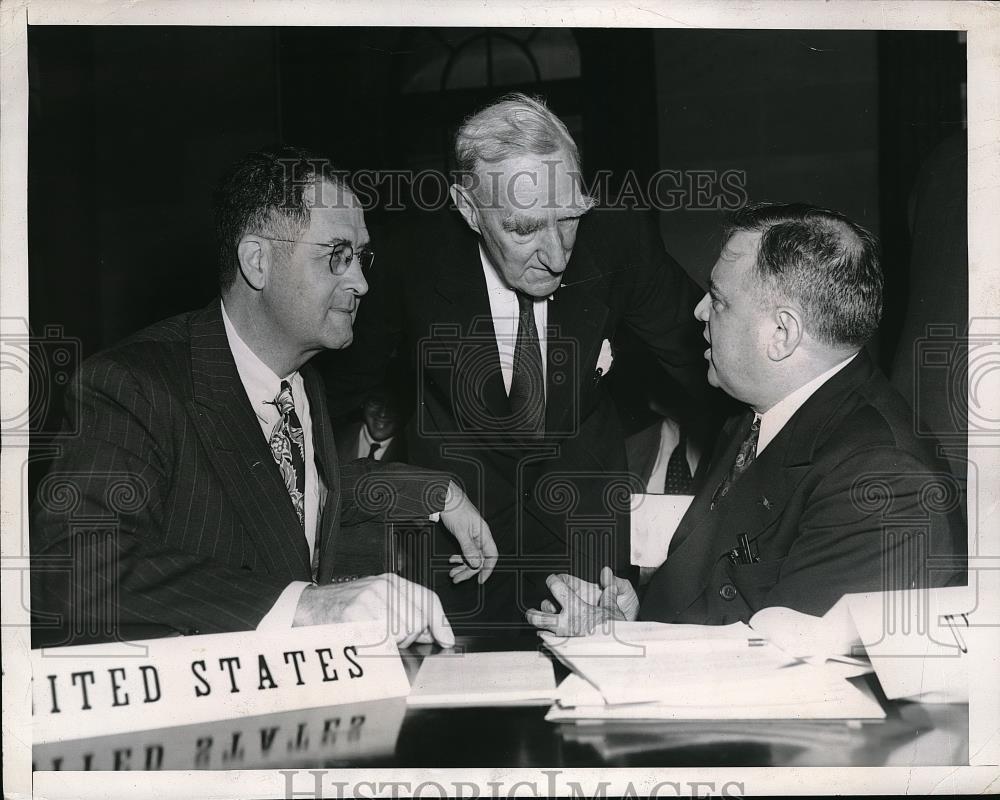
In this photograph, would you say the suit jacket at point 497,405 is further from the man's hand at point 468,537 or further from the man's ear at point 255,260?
the man's ear at point 255,260

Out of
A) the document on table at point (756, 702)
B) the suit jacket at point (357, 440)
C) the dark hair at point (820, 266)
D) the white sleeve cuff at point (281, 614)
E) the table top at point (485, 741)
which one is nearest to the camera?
the table top at point (485, 741)

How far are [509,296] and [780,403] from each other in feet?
2.70

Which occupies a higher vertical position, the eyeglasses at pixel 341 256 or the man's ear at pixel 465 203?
the man's ear at pixel 465 203

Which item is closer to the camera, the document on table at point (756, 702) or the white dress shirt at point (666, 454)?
the document on table at point (756, 702)

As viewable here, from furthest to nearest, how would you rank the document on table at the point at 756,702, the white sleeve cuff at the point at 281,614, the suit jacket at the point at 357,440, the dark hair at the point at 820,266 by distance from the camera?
the suit jacket at the point at 357,440 < the dark hair at the point at 820,266 < the white sleeve cuff at the point at 281,614 < the document on table at the point at 756,702

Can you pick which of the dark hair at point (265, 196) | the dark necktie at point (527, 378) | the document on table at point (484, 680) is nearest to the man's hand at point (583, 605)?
the document on table at point (484, 680)

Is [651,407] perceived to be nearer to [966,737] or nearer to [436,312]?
[436,312]

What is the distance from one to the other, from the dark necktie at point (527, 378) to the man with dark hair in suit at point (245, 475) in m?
0.29

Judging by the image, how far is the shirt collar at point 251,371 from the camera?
2551 mm

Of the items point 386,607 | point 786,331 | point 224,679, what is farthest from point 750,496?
point 224,679

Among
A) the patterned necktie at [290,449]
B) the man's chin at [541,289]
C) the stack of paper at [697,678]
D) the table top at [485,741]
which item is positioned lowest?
the table top at [485,741]

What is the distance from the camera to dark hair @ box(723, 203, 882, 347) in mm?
2537

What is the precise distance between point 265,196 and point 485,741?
1572mm

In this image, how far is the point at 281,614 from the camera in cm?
243
